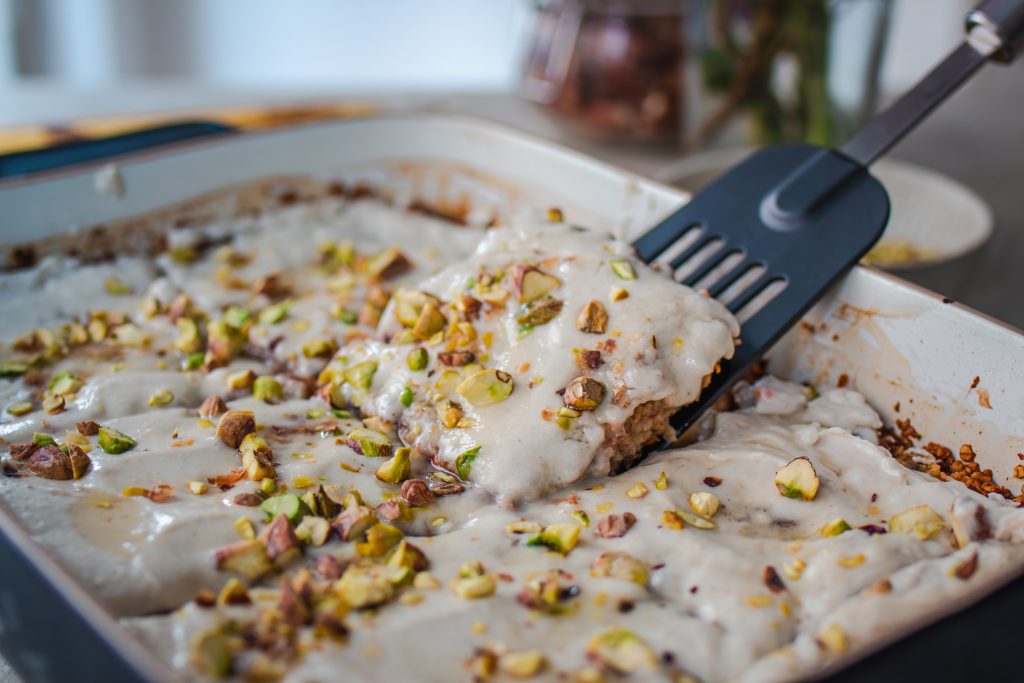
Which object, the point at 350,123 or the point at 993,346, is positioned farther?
the point at 350,123

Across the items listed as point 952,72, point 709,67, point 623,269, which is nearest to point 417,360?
point 623,269

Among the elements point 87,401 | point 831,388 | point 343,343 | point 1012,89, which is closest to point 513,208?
point 343,343

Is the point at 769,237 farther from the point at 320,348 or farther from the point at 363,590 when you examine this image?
the point at 363,590

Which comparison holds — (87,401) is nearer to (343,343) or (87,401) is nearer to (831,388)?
(343,343)

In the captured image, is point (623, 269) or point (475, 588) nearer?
point (475, 588)

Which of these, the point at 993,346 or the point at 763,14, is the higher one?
the point at 763,14

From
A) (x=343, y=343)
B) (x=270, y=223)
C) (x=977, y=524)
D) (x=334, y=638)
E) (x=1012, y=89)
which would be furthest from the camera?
(x=1012, y=89)

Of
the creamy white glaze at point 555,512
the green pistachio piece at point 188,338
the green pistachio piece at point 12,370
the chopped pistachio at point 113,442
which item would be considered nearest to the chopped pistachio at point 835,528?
the creamy white glaze at point 555,512
